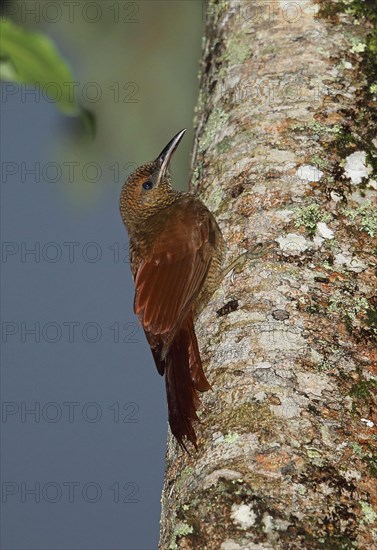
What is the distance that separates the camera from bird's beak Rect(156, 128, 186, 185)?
3.64 metres

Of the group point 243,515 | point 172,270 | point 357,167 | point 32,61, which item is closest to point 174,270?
point 172,270

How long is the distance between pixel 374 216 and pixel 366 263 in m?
0.20

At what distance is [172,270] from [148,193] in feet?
2.46

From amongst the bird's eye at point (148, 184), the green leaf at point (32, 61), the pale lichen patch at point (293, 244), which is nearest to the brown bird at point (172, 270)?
the bird's eye at point (148, 184)

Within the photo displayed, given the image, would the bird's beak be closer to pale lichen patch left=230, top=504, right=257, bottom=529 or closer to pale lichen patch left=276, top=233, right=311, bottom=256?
pale lichen patch left=276, top=233, right=311, bottom=256

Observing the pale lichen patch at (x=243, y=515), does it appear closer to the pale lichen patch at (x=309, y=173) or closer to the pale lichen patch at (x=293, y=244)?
the pale lichen patch at (x=293, y=244)

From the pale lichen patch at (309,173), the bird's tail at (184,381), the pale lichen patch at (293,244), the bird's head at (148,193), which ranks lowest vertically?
the bird's tail at (184,381)

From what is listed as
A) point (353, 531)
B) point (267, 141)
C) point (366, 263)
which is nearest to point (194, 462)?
point (353, 531)

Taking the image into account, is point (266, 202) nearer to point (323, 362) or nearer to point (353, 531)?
point (323, 362)

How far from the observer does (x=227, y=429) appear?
1.98 metres

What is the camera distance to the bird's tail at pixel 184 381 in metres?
2.15

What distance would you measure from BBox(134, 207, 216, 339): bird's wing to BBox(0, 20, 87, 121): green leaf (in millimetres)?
1017

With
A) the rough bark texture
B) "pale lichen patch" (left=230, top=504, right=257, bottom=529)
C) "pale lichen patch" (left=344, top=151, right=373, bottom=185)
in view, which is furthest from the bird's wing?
"pale lichen patch" (left=230, top=504, right=257, bottom=529)

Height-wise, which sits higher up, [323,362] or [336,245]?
[336,245]
